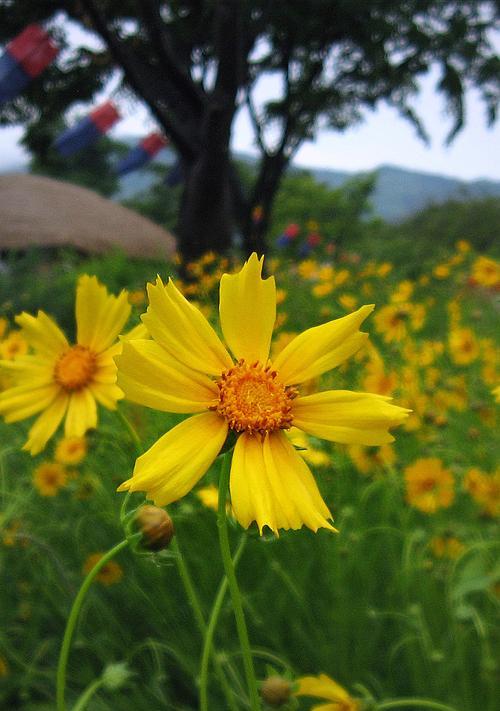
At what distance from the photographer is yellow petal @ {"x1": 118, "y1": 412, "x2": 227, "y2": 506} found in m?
0.31

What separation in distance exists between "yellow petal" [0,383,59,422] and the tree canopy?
131 inches

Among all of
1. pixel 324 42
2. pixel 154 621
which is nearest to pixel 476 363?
pixel 154 621

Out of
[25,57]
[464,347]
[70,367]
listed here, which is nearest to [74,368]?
[70,367]

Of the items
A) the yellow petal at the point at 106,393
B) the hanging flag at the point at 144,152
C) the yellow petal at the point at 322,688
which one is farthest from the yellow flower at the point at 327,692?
the hanging flag at the point at 144,152

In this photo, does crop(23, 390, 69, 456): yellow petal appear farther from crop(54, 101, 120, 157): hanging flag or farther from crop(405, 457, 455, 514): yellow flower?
crop(54, 101, 120, 157): hanging flag

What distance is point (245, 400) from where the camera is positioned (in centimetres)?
35

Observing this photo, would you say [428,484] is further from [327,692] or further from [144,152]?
[144,152]

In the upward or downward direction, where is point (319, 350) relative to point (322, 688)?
upward

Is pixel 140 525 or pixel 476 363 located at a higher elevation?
pixel 476 363

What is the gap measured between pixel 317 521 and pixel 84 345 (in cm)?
32

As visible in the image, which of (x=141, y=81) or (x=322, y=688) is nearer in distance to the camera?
(x=322, y=688)

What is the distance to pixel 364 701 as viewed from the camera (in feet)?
1.52

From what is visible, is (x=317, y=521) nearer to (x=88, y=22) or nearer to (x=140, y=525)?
(x=140, y=525)

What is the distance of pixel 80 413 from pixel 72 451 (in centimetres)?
44
